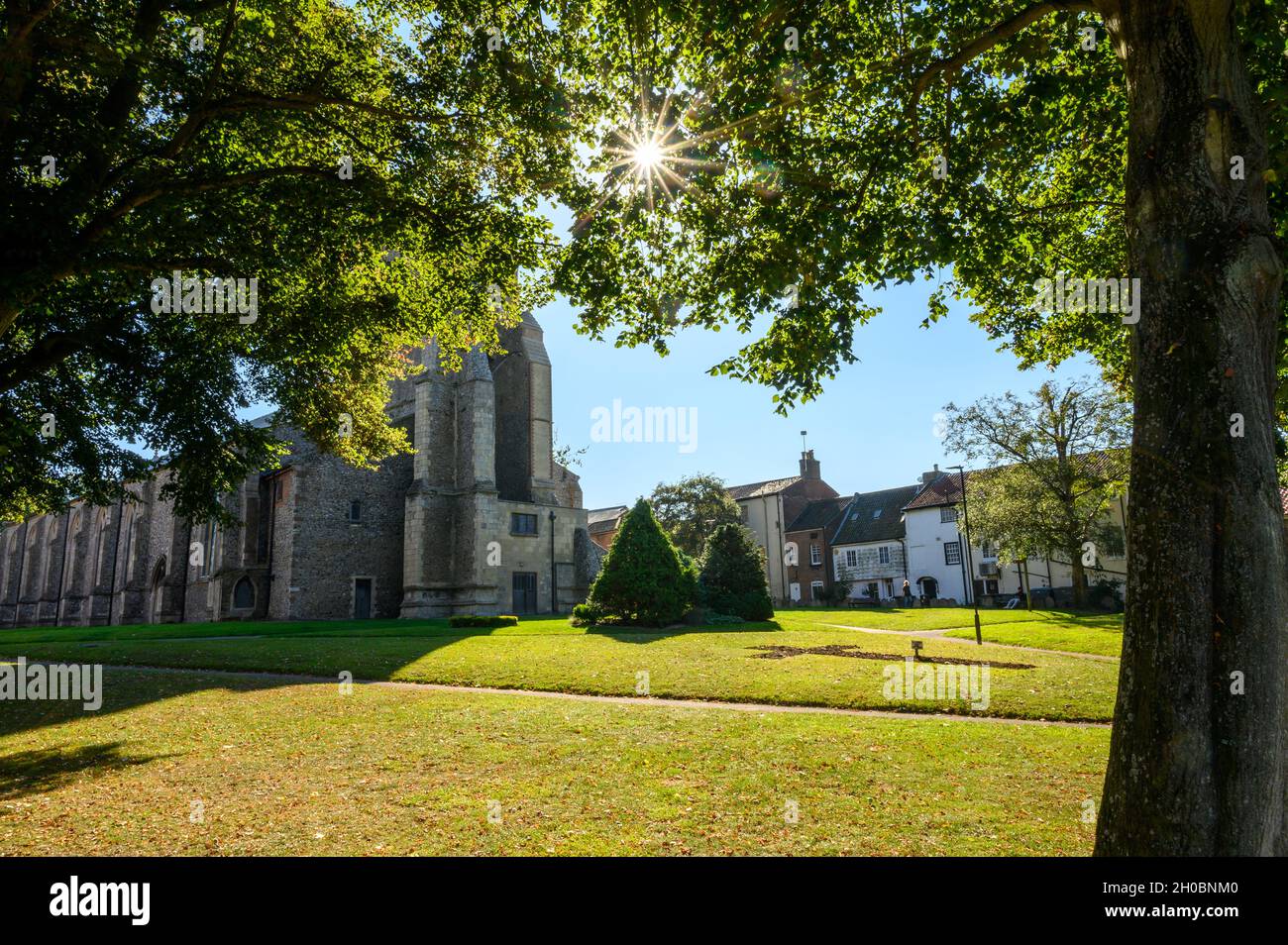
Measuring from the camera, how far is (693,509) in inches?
2319

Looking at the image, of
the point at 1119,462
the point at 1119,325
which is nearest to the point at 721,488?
the point at 1119,462

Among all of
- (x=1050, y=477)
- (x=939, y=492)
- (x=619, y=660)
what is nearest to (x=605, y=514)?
(x=939, y=492)

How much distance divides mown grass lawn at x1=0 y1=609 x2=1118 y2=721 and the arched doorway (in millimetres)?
14630

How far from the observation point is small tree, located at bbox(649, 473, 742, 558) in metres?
58.1

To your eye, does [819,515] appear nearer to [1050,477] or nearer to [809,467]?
[809,467]

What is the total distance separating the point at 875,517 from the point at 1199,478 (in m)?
59.9

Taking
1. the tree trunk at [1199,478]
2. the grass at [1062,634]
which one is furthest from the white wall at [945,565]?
the tree trunk at [1199,478]

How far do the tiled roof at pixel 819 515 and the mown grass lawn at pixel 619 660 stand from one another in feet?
132

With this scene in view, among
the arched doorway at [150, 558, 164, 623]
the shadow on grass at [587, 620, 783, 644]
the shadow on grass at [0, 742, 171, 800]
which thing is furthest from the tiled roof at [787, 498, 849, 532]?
the shadow on grass at [0, 742, 171, 800]

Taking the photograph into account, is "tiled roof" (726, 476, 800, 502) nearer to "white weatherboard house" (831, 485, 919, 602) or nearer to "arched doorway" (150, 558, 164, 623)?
"white weatherboard house" (831, 485, 919, 602)

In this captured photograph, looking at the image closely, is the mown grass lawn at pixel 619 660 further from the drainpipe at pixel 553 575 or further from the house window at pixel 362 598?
the drainpipe at pixel 553 575

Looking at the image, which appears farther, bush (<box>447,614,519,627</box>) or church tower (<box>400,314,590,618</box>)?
church tower (<box>400,314,590,618</box>)

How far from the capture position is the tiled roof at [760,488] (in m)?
68.3
